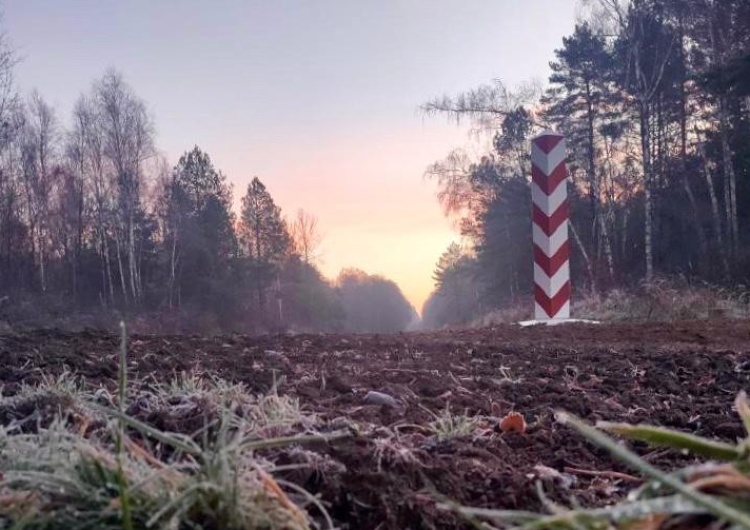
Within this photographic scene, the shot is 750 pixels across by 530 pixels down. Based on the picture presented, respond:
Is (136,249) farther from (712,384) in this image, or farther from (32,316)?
(712,384)

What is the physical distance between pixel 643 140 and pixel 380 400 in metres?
19.0

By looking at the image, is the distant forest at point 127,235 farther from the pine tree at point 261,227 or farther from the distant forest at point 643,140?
the distant forest at point 643,140

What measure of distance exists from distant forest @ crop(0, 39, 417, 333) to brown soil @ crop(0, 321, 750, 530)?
21.2 metres

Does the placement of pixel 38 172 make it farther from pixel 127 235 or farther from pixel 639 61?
pixel 639 61

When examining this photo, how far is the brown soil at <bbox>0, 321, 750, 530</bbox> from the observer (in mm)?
1265

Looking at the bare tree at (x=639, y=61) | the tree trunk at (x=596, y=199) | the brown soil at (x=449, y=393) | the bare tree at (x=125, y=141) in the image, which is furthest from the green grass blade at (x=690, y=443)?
the bare tree at (x=125, y=141)

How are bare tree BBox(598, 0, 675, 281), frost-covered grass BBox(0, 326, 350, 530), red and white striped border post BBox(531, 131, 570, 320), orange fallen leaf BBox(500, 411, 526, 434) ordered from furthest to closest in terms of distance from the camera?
1. bare tree BBox(598, 0, 675, 281)
2. red and white striped border post BBox(531, 131, 570, 320)
3. orange fallen leaf BBox(500, 411, 526, 434)
4. frost-covered grass BBox(0, 326, 350, 530)

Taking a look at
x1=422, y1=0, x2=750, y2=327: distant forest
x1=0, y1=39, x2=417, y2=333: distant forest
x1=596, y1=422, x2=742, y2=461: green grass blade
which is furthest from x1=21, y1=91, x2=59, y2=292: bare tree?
x1=596, y1=422, x2=742, y2=461: green grass blade

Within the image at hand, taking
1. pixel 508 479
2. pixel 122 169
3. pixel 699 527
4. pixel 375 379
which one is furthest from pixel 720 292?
pixel 122 169

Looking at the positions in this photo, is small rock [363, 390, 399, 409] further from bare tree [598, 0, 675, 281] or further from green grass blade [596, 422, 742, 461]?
bare tree [598, 0, 675, 281]

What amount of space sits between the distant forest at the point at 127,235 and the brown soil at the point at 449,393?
21.2 m

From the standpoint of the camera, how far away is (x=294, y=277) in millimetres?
46531

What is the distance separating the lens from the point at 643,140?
18906 millimetres

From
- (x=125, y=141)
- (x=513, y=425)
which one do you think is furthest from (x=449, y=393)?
(x=125, y=141)
